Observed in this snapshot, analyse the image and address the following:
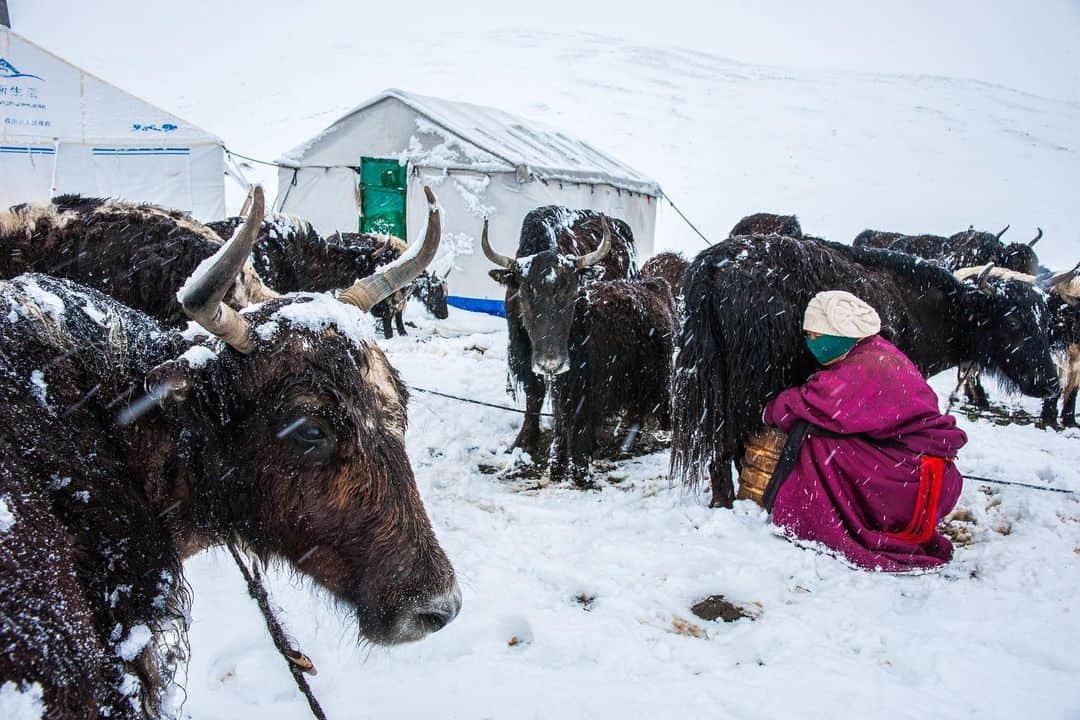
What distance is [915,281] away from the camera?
4652 millimetres

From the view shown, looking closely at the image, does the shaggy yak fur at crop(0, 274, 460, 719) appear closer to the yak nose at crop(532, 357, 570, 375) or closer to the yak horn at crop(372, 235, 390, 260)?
the yak nose at crop(532, 357, 570, 375)

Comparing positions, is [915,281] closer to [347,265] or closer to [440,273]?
[347,265]

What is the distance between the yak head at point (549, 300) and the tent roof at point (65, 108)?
8.65m

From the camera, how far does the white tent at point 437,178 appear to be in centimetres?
1084

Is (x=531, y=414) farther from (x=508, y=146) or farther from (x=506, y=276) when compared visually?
(x=508, y=146)

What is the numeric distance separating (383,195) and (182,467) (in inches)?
411

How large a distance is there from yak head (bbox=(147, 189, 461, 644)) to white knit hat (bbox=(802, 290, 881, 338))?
8.88 feet

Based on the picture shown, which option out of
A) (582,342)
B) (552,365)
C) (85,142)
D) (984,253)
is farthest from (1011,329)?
(85,142)

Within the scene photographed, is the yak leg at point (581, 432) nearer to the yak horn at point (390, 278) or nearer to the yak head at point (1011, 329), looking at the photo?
the yak head at point (1011, 329)

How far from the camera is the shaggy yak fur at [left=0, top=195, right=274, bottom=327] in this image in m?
3.81

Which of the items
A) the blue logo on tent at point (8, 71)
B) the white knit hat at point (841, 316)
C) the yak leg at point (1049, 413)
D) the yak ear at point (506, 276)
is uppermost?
the blue logo on tent at point (8, 71)

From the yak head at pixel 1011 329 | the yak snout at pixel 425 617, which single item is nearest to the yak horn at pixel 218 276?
the yak snout at pixel 425 617

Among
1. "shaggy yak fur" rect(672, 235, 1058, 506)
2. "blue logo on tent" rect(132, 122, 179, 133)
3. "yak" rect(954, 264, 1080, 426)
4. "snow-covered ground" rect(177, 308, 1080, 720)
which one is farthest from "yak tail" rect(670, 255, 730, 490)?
"blue logo on tent" rect(132, 122, 179, 133)

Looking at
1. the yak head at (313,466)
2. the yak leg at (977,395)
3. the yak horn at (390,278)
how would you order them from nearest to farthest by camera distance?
the yak head at (313,466), the yak horn at (390,278), the yak leg at (977,395)
